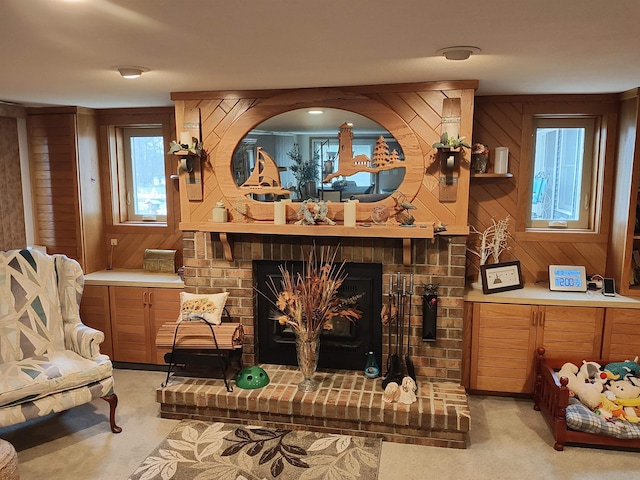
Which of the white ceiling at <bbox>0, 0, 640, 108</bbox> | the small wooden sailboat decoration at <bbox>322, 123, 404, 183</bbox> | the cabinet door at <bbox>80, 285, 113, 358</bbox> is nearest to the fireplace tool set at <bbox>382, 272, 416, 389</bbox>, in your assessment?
the small wooden sailboat decoration at <bbox>322, 123, 404, 183</bbox>

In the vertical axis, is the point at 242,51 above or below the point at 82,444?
above

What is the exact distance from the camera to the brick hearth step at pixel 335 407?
314cm

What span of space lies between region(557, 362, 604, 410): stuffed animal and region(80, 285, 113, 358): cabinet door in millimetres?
3615

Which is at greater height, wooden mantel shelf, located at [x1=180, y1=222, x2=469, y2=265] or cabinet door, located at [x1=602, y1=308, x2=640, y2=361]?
wooden mantel shelf, located at [x1=180, y1=222, x2=469, y2=265]

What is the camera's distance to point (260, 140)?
3635mm

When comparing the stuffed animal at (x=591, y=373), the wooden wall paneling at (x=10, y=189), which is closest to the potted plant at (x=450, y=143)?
the stuffed animal at (x=591, y=373)

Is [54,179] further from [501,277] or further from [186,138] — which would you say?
[501,277]

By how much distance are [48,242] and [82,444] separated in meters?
2.13

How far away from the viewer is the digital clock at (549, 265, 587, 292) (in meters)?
3.75

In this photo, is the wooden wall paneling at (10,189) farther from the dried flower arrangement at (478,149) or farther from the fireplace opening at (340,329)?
the dried flower arrangement at (478,149)

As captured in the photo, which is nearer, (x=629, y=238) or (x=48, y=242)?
(x=629, y=238)

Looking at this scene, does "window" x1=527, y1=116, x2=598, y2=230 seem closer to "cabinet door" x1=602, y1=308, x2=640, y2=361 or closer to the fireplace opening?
"cabinet door" x1=602, y1=308, x2=640, y2=361

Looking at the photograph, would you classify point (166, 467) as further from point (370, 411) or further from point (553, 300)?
point (553, 300)

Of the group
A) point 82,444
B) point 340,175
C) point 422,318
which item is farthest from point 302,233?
point 82,444
